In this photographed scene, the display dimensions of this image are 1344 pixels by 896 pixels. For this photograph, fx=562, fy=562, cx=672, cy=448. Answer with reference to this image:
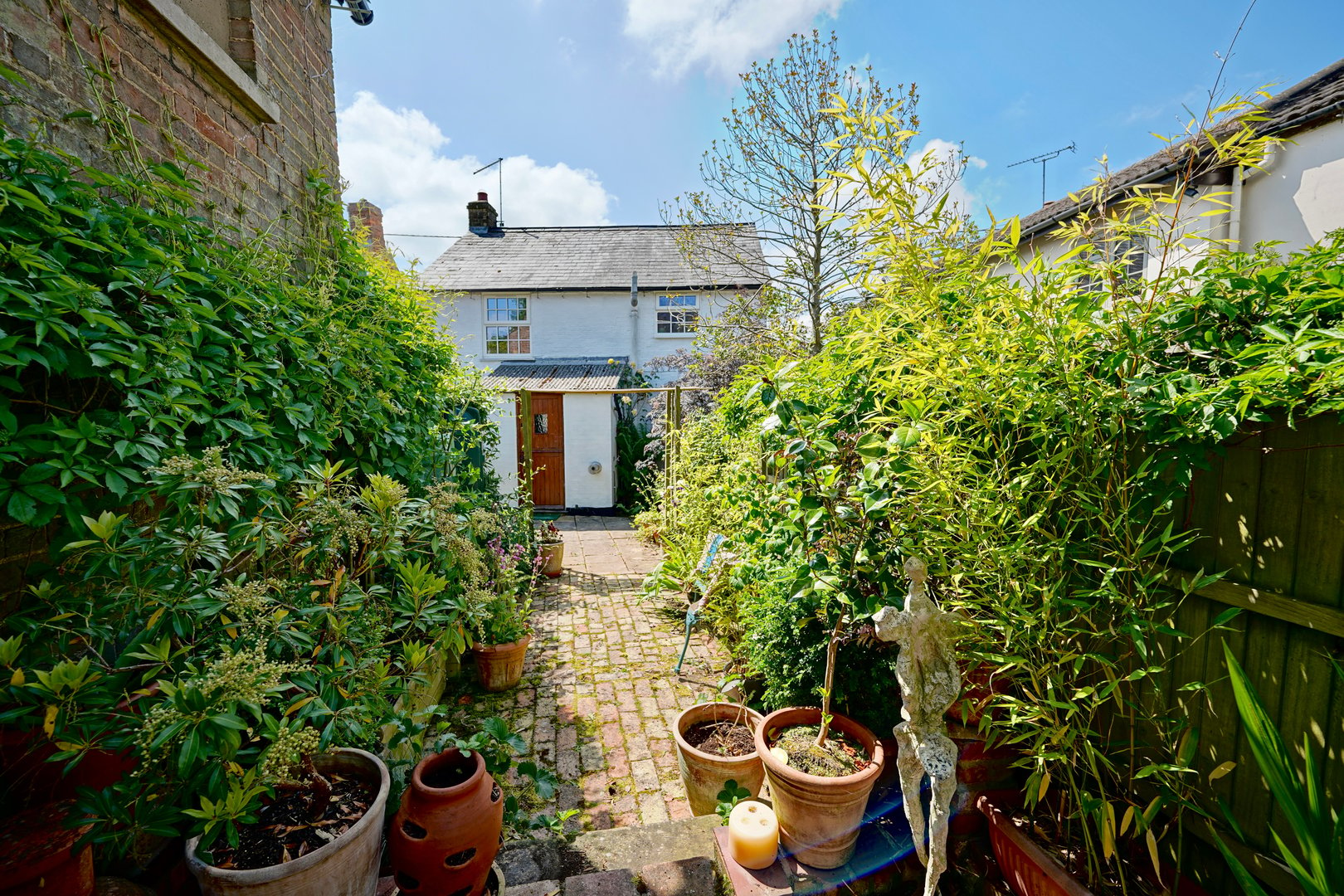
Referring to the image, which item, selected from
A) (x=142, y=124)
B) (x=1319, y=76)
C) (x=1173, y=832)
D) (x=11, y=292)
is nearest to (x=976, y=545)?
(x=1173, y=832)

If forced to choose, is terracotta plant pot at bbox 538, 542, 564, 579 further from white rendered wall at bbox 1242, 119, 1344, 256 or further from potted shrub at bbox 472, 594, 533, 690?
white rendered wall at bbox 1242, 119, 1344, 256

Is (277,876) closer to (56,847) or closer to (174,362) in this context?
(56,847)

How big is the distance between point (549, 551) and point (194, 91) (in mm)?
5131

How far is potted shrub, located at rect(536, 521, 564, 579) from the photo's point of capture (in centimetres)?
673

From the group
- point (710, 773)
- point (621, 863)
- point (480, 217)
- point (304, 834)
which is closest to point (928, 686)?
point (710, 773)

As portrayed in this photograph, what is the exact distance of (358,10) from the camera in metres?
4.14

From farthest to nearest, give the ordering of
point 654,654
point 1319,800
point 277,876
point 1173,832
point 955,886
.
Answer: point 654,654 → point 955,886 → point 1173,832 → point 277,876 → point 1319,800

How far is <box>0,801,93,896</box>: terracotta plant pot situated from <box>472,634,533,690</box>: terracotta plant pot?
264cm

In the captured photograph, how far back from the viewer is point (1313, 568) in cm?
149

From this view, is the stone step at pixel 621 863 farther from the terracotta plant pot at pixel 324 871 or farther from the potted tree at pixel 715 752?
the terracotta plant pot at pixel 324 871

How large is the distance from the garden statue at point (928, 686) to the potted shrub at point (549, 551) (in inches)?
209

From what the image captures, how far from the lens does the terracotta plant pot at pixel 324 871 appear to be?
142 centimetres

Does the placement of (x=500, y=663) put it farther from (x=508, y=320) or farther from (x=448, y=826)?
(x=508, y=320)

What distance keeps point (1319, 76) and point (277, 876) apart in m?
9.81
